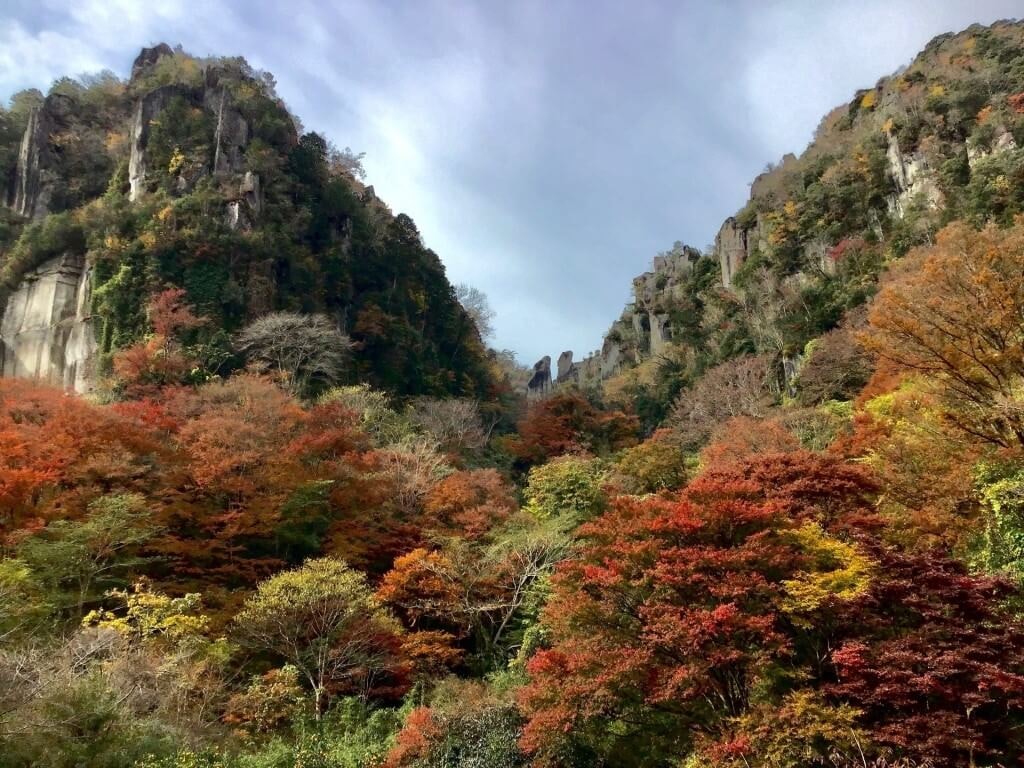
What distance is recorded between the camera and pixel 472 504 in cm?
2145

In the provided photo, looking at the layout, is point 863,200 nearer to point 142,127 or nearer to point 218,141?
point 218,141

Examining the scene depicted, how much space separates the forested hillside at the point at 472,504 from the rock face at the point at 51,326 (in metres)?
0.25

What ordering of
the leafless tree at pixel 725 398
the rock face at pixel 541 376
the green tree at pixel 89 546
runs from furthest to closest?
the rock face at pixel 541 376 → the leafless tree at pixel 725 398 → the green tree at pixel 89 546

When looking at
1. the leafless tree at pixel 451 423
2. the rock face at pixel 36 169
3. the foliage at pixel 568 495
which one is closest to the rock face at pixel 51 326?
the rock face at pixel 36 169

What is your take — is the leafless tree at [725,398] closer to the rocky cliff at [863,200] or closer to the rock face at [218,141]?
the rocky cliff at [863,200]

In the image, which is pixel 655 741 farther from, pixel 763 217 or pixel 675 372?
pixel 763 217

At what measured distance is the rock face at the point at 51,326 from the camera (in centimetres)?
3291

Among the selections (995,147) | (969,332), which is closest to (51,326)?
(969,332)

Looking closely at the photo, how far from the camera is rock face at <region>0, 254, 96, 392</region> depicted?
32.9 metres

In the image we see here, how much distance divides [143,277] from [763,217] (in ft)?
119

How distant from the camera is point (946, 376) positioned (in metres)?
13.4

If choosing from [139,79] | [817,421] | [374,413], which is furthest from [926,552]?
[139,79]

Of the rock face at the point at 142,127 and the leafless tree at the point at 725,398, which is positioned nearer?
the leafless tree at the point at 725,398

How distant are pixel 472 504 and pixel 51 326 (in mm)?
25704
